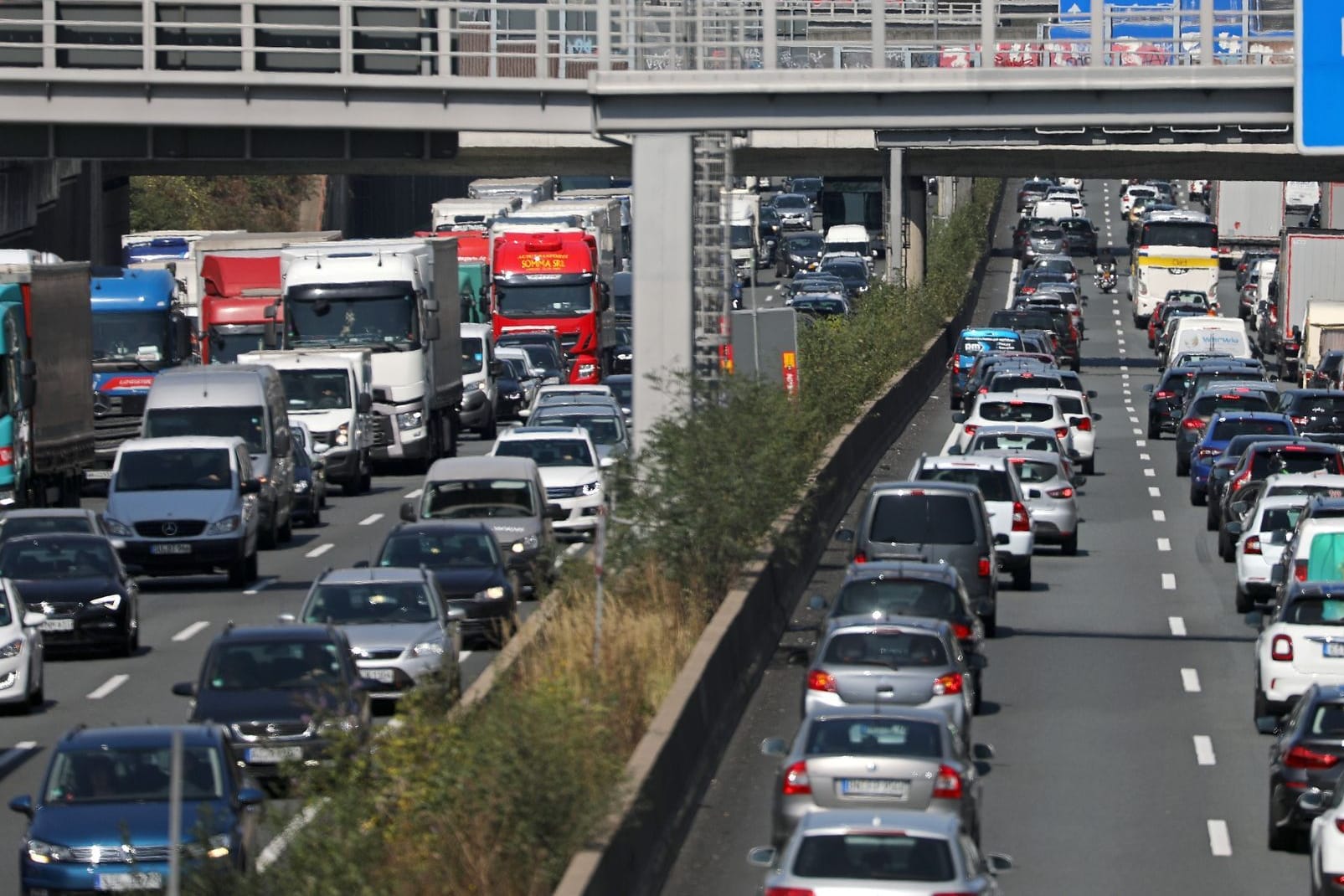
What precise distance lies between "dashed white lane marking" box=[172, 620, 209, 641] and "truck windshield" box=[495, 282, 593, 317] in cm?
3083

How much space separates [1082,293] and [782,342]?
5553cm

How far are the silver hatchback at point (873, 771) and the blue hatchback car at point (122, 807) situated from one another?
132 inches

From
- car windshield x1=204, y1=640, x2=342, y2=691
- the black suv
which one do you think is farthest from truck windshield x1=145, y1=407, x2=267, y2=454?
car windshield x1=204, y1=640, x2=342, y2=691

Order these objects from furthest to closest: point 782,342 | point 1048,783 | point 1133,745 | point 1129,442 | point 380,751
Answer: point 1129,442 < point 782,342 < point 1133,745 < point 1048,783 < point 380,751

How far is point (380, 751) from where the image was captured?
14094 mm

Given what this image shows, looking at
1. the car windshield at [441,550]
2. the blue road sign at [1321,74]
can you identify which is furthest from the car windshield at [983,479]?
the blue road sign at [1321,74]

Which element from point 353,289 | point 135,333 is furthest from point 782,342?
point 135,333

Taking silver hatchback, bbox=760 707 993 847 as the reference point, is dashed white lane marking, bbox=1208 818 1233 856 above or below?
below

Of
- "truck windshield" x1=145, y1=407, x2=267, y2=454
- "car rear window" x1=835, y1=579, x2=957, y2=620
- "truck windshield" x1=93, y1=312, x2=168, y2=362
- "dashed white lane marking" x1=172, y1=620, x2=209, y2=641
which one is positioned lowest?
"dashed white lane marking" x1=172, y1=620, x2=209, y2=641

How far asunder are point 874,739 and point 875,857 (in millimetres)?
3385

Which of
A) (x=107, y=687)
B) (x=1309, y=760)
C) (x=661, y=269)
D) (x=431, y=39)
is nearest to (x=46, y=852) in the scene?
(x=1309, y=760)

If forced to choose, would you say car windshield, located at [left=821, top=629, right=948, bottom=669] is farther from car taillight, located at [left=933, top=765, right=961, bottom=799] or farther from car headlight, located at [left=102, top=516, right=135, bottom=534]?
car headlight, located at [left=102, top=516, right=135, bottom=534]

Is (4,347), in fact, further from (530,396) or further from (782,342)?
(530,396)

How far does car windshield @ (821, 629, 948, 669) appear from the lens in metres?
20.1
